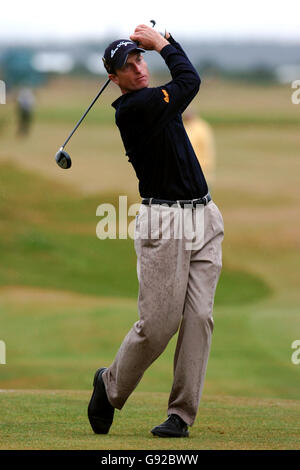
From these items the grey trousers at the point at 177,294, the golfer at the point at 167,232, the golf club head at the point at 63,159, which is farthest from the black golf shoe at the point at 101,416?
the golf club head at the point at 63,159

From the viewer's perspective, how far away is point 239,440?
5680mm

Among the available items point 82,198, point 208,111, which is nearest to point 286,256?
point 82,198

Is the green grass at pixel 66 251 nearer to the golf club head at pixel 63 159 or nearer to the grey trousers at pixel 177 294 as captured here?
the golf club head at pixel 63 159

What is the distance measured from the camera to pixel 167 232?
586 centimetres

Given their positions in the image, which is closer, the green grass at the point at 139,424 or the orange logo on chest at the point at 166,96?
the green grass at the point at 139,424

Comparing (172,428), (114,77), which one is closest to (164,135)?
(114,77)

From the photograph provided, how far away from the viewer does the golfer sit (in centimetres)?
583

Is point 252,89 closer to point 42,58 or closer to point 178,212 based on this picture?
point 42,58

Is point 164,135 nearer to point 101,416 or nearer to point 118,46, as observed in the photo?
point 118,46

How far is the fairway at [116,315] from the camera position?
628 centimetres

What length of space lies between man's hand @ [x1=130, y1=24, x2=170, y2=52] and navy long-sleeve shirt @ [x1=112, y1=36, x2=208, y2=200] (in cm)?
7

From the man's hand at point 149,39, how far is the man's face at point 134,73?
0.08 metres

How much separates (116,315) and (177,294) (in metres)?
8.32
